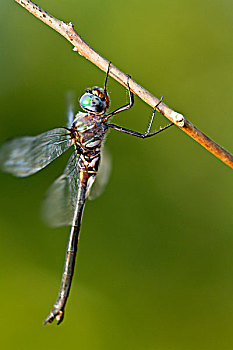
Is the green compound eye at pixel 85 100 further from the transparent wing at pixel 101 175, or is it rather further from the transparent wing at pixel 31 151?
the transparent wing at pixel 101 175

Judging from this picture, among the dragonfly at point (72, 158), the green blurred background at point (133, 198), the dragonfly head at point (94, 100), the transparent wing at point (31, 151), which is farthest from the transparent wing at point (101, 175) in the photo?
the green blurred background at point (133, 198)

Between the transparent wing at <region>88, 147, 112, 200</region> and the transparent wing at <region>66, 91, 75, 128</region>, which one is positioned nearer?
the transparent wing at <region>66, 91, 75, 128</region>

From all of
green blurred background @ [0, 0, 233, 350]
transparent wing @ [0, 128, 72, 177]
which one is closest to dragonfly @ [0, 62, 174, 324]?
transparent wing @ [0, 128, 72, 177]

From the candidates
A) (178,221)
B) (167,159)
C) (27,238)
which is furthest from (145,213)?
(27,238)

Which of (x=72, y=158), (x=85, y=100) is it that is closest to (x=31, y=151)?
(x=72, y=158)

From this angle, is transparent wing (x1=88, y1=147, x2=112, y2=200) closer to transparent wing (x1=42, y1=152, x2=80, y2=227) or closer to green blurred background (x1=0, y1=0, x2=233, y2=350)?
transparent wing (x1=42, y1=152, x2=80, y2=227)

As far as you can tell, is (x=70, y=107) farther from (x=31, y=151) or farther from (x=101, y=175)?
(x=101, y=175)
